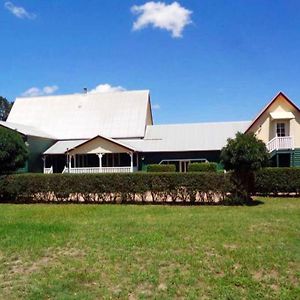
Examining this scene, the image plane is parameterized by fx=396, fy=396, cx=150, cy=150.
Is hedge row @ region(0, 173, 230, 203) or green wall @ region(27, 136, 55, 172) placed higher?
green wall @ region(27, 136, 55, 172)

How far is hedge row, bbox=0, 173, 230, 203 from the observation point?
16.0 m

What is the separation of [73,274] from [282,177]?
45.3 feet

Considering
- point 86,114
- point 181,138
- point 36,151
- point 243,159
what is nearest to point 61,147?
point 36,151

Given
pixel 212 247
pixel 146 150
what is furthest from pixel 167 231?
pixel 146 150

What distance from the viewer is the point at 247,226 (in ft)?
33.2

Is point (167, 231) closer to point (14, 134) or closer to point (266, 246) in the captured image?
point (266, 246)

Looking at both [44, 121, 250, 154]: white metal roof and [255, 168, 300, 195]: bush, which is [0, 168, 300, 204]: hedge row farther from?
[44, 121, 250, 154]: white metal roof

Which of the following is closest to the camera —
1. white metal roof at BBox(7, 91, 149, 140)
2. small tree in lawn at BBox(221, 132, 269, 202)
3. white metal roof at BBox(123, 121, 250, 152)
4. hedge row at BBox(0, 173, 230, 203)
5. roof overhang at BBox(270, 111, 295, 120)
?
small tree in lawn at BBox(221, 132, 269, 202)

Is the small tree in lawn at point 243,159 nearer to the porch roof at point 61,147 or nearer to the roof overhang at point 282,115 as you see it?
the roof overhang at point 282,115

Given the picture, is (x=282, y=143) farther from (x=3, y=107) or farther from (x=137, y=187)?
(x=3, y=107)

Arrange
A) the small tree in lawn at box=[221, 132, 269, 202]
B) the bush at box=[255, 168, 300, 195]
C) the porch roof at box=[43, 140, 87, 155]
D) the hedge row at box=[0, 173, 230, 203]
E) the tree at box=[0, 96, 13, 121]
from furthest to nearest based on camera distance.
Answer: the tree at box=[0, 96, 13, 121], the porch roof at box=[43, 140, 87, 155], the bush at box=[255, 168, 300, 195], the hedge row at box=[0, 173, 230, 203], the small tree in lawn at box=[221, 132, 269, 202]

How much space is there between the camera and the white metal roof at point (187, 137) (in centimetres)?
3478

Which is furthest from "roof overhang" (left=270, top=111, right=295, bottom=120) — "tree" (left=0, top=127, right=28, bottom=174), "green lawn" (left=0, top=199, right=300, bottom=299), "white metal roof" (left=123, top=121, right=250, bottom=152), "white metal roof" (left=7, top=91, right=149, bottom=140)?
"green lawn" (left=0, top=199, right=300, bottom=299)

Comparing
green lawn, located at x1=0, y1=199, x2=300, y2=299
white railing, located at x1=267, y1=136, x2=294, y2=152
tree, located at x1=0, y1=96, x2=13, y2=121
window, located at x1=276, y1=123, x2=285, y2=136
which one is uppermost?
tree, located at x1=0, y1=96, x2=13, y2=121
